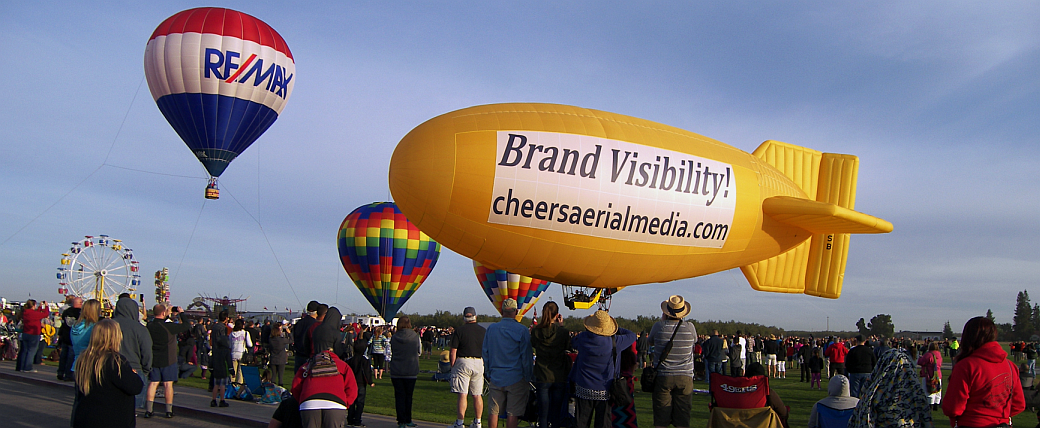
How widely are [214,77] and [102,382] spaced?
79.7 ft

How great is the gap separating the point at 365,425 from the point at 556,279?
16.5 ft

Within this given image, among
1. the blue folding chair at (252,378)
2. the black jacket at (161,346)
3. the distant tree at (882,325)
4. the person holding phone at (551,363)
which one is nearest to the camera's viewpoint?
the person holding phone at (551,363)

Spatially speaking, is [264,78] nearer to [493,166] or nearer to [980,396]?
[493,166]

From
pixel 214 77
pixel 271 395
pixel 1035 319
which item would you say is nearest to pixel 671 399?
pixel 271 395

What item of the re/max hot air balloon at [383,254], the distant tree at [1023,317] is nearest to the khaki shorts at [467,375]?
the re/max hot air balloon at [383,254]

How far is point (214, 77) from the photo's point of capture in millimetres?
26891

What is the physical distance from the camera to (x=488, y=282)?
37969 millimetres

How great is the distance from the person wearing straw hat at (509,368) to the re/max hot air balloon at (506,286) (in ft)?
93.9

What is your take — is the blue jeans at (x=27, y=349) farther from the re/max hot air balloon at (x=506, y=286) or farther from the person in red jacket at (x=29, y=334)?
the re/max hot air balloon at (x=506, y=286)

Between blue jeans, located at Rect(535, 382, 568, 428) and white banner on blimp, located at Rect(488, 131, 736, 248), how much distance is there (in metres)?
4.11

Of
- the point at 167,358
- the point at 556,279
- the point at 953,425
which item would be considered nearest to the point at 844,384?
the point at 953,425

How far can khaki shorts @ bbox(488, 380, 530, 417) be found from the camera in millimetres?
7805

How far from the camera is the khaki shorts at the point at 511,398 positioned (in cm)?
780

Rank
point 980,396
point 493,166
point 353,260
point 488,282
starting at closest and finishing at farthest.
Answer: point 980,396 < point 493,166 < point 353,260 < point 488,282
